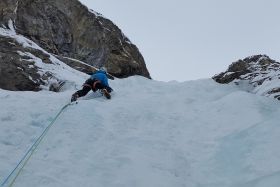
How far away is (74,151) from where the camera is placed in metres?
7.25

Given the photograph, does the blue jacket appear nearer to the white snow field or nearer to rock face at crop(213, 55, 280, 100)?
the white snow field

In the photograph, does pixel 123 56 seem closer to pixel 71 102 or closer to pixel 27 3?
pixel 27 3

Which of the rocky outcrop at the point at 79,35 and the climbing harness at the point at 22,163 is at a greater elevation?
the rocky outcrop at the point at 79,35

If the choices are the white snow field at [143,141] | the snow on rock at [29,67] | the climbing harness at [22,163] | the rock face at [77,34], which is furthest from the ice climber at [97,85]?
the rock face at [77,34]

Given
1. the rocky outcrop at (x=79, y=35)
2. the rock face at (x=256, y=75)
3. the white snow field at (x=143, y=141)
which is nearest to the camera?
the white snow field at (x=143, y=141)

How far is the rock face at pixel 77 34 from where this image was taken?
17.5 m

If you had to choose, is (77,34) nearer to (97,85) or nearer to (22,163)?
(97,85)

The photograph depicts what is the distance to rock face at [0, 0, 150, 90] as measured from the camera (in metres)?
17.5

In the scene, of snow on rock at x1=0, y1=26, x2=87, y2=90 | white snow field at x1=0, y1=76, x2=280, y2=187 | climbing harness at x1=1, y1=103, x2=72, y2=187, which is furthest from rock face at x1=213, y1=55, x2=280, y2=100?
climbing harness at x1=1, y1=103, x2=72, y2=187

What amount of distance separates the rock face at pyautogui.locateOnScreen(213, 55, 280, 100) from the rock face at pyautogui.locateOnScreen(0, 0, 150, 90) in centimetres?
553

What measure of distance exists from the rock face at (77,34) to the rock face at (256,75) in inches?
218

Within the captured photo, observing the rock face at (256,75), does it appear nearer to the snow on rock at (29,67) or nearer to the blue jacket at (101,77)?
the blue jacket at (101,77)

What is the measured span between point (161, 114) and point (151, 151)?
2.44 m

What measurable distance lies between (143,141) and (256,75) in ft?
19.8
